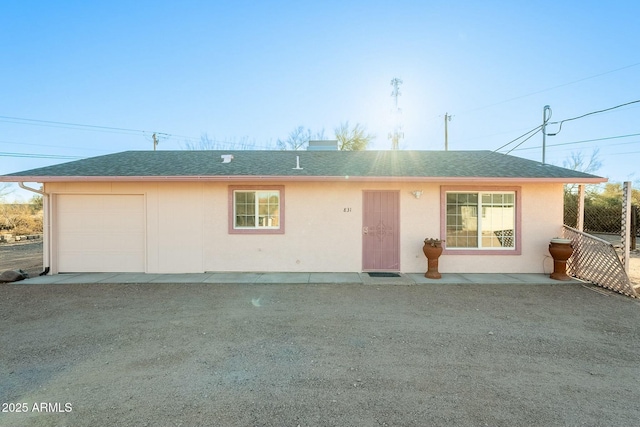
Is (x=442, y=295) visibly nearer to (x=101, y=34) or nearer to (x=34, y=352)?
(x=34, y=352)

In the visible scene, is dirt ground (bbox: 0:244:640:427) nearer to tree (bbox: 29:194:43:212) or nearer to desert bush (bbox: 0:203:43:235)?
desert bush (bbox: 0:203:43:235)

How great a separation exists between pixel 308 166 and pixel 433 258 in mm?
4499

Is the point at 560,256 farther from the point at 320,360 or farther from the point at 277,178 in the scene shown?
the point at 277,178

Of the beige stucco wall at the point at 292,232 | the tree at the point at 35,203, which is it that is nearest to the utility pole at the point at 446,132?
the beige stucco wall at the point at 292,232

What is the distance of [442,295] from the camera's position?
6504 millimetres

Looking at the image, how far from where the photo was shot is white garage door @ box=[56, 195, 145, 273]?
28.5ft

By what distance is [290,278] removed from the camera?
786cm

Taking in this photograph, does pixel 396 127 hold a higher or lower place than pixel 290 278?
higher

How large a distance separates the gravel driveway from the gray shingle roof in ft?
10.9

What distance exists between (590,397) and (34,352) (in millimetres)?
6269

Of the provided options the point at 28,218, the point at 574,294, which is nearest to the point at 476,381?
the point at 574,294

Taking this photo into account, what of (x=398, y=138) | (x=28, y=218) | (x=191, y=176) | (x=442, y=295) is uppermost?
(x=398, y=138)

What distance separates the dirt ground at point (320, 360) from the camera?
8.59ft

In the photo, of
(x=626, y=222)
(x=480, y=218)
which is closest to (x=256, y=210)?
(x=480, y=218)
